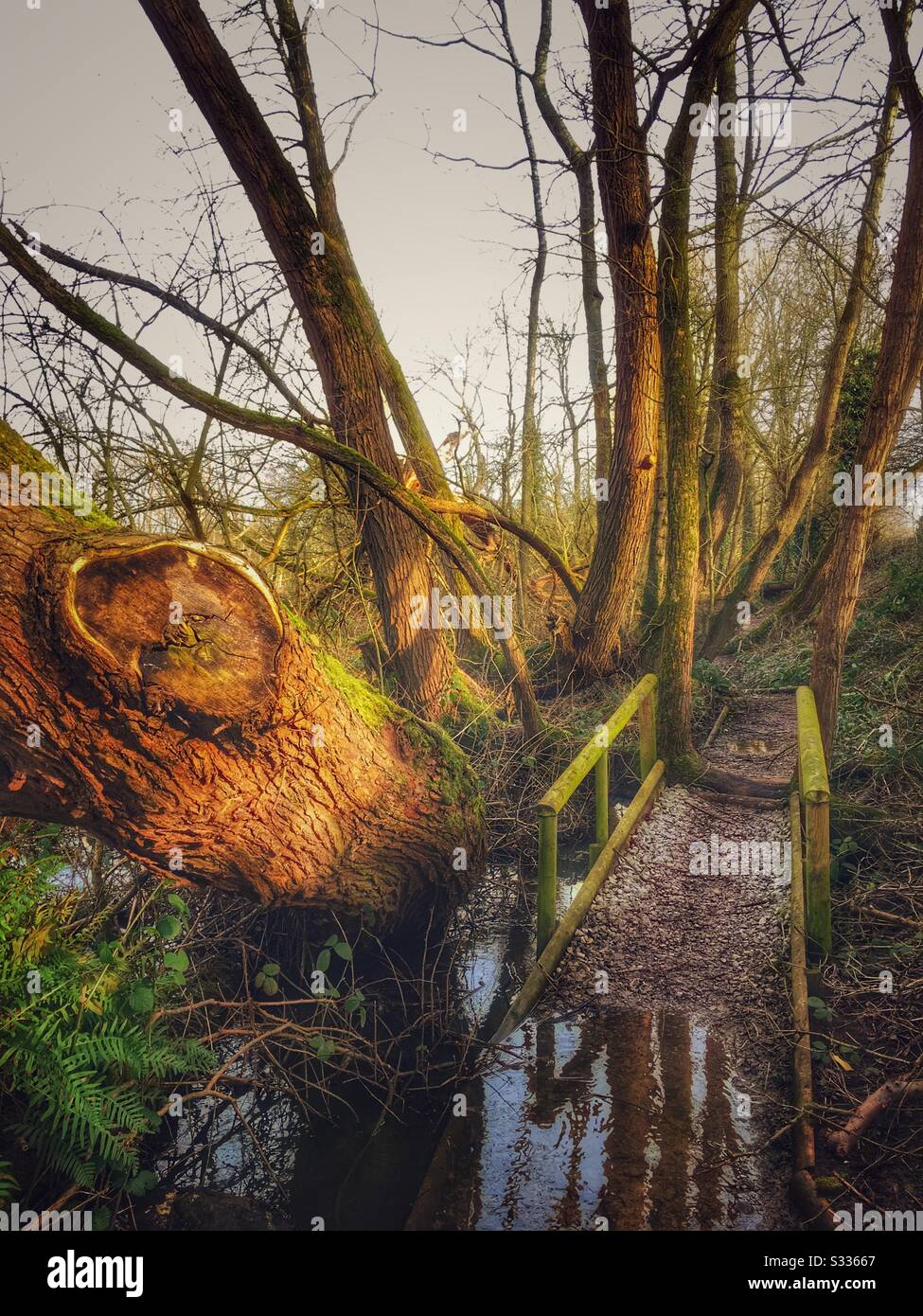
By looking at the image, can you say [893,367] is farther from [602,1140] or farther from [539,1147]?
[539,1147]

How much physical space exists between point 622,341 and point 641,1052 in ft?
19.7

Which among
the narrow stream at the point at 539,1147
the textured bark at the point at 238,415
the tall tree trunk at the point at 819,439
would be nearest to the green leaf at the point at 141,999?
the narrow stream at the point at 539,1147

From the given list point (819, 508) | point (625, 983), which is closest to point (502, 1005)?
point (625, 983)

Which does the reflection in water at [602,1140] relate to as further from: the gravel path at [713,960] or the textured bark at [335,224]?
the textured bark at [335,224]

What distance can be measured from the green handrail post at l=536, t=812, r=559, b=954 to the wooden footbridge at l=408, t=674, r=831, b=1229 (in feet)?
0.04

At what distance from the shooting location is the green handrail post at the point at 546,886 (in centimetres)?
435

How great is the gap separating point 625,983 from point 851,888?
168 cm

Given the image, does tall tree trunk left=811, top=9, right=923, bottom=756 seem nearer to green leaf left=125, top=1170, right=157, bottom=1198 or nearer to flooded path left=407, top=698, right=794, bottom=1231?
flooded path left=407, top=698, right=794, bottom=1231

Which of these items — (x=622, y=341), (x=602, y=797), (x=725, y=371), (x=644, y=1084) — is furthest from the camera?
(x=725, y=371)

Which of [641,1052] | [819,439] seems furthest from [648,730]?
[819,439]

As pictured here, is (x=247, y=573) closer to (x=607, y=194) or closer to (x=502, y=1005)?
(x=502, y=1005)

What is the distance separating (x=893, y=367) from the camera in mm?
5453

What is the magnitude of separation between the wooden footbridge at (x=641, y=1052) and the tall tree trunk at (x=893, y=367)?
0.67m

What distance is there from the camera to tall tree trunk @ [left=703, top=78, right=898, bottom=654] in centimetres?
814
